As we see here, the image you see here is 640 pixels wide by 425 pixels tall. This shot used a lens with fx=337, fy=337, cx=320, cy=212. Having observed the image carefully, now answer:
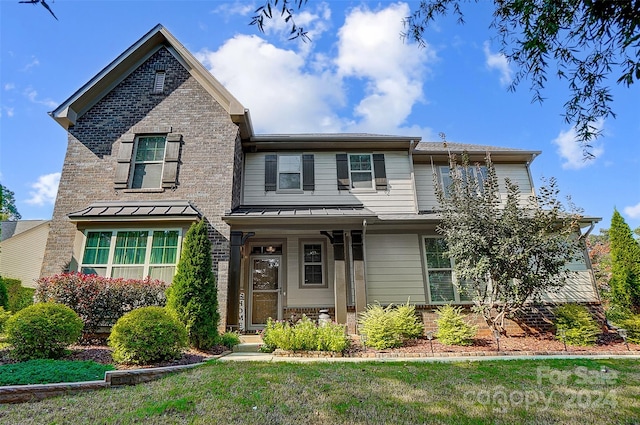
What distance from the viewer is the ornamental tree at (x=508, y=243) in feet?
25.4

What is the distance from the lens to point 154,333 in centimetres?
564

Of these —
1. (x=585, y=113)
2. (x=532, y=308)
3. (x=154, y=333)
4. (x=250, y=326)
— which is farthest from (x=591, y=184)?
(x=250, y=326)

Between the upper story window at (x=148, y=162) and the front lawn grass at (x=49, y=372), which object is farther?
the upper story window at (x=148, y=162)

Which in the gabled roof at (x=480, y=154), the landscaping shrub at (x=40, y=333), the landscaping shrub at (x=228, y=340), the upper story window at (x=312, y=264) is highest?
the gabled roof at (x=480, y=154)

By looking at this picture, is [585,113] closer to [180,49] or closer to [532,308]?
[532,308]

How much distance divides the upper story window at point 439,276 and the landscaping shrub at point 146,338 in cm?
697

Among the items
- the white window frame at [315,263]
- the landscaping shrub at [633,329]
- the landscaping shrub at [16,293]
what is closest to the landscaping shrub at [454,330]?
the white window frame at [315,263]

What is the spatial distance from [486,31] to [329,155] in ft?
25.0

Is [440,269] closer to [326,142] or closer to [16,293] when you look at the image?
[326,142]

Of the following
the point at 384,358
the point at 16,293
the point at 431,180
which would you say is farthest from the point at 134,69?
the point at 384,358

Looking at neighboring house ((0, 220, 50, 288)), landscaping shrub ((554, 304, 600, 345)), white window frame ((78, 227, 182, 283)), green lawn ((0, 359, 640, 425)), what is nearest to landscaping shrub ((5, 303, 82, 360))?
green lawn ((0, 359, 640, 425))

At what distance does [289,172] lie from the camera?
36.7 ft

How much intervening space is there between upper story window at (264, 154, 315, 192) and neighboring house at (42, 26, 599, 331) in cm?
3

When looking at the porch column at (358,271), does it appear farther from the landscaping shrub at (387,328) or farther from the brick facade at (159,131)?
the brick facade at (159,131)
